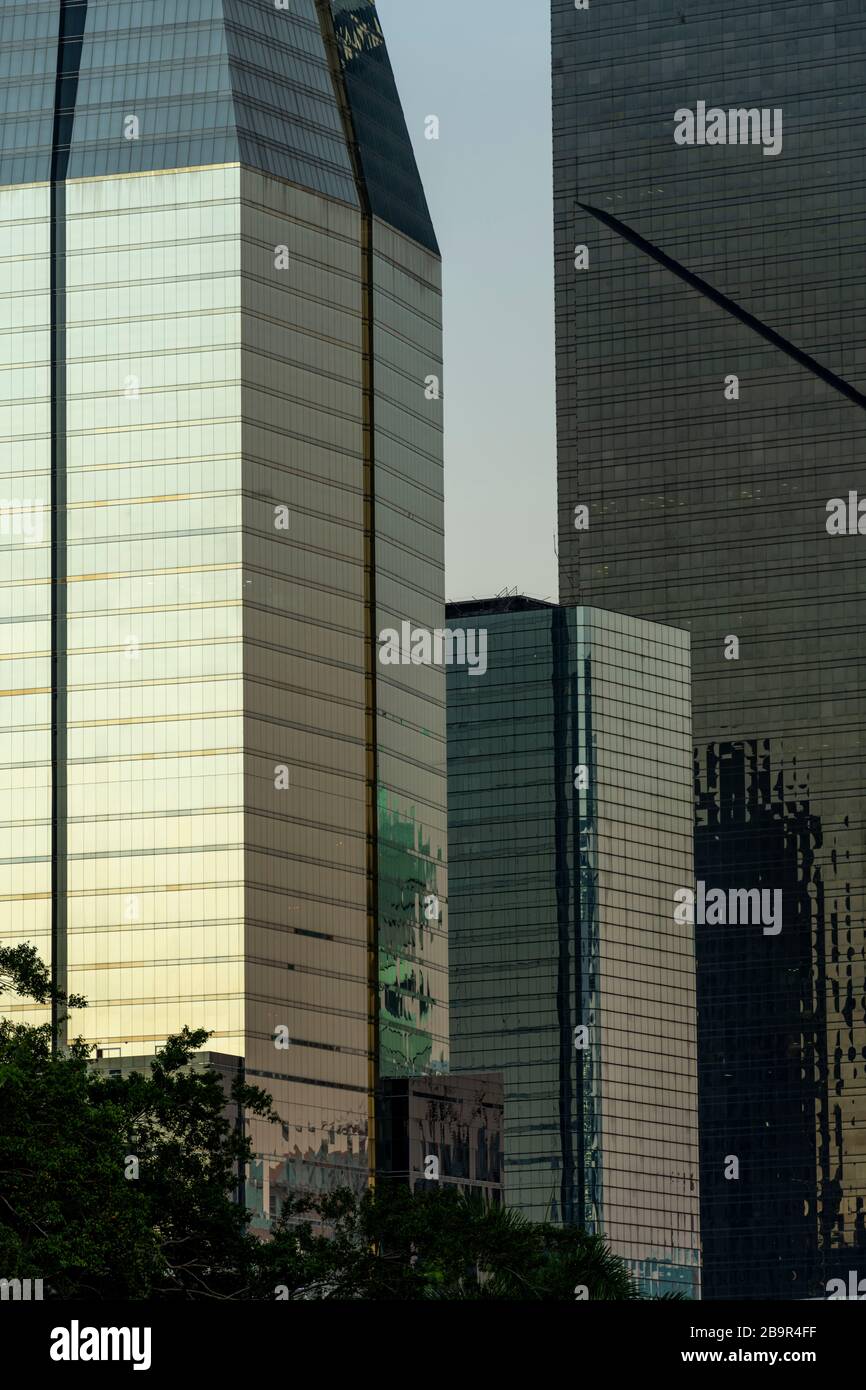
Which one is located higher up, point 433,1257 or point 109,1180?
point 109,1180

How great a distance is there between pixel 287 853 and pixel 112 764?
49.3 feet

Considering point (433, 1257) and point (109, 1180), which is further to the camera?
point (433, 1257)

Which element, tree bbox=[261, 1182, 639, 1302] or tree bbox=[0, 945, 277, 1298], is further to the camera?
tree bbox=[261, 1182, 639, 1302]

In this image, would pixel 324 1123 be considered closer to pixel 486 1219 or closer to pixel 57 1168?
pixel 486 1219

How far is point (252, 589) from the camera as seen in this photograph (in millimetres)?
197625

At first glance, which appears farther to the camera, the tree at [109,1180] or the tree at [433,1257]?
the tree at [433,1257]

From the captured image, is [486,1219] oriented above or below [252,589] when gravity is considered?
below
